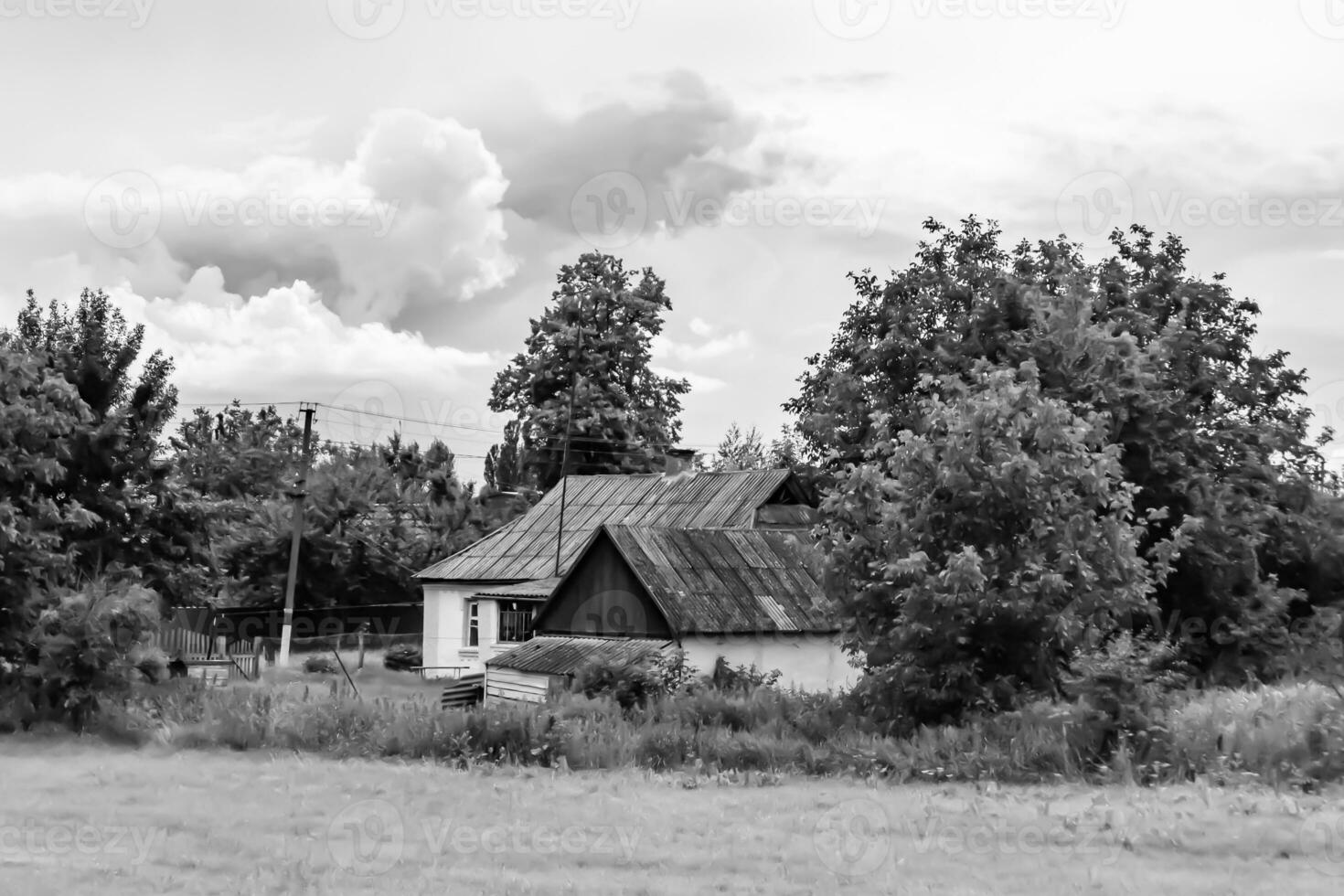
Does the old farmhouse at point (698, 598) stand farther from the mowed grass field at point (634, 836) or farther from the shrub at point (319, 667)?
the mowed grass field at point (634, 836)

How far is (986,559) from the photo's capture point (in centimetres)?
1906

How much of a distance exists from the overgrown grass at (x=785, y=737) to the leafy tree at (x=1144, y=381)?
10022mm

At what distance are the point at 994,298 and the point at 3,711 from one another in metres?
22.2

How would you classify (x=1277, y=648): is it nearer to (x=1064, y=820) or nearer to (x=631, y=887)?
(x=1064, y=820)

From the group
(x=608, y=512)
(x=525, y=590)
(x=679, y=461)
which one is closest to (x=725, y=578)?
(x=525, y=590)

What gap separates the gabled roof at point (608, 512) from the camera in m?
40.5

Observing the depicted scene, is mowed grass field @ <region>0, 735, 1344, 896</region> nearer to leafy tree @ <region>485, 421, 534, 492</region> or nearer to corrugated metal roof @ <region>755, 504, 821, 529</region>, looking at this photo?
corrugated metal roof @ <region>755, 504, 821, 529</region>

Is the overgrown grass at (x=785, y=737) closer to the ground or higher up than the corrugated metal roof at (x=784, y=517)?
closer to the ground

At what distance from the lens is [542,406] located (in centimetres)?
5747

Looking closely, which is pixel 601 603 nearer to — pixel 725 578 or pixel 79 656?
pixel 725 578

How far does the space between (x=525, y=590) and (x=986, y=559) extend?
72.3 ft

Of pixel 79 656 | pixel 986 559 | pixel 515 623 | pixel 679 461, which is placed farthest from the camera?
pixel 679 461

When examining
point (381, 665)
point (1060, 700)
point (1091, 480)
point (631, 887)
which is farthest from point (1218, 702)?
point (381, 665)

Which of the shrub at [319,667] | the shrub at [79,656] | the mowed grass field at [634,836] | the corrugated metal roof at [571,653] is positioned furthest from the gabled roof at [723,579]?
the mowed grass field at [634,836]
